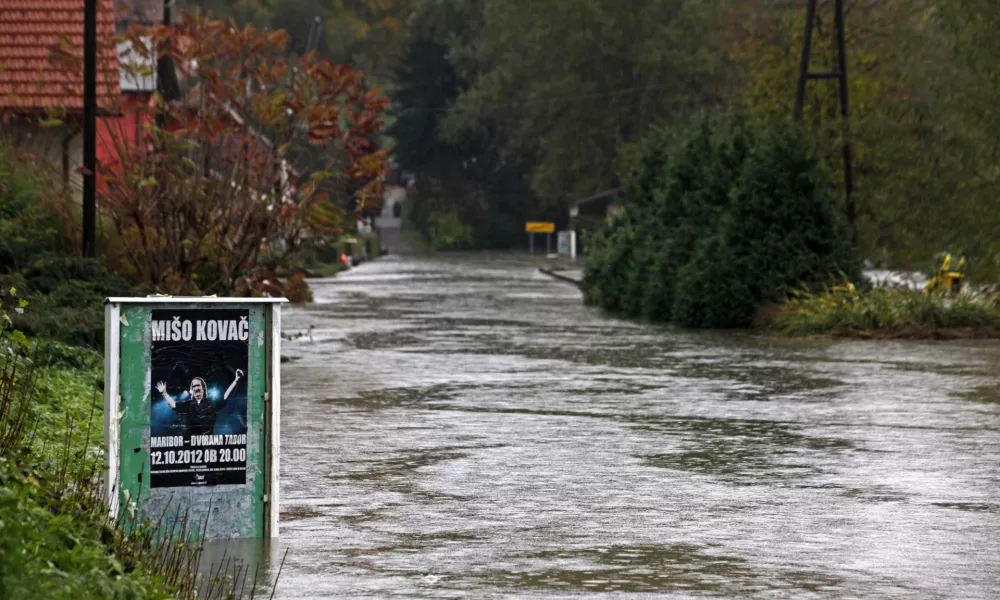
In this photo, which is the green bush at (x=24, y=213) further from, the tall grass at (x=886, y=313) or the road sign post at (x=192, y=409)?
the road sign post at (x=192, y=409)

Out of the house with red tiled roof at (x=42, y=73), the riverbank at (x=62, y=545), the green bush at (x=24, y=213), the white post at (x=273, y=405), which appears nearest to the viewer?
the riverbank at (x=62, y=545)

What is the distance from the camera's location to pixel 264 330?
8.80m

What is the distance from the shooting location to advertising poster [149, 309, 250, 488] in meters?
8.56

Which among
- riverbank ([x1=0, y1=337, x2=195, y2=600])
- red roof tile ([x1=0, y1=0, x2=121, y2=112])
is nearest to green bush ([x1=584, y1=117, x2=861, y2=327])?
red roof tile ([x1=0, y1=0, x2=121, y2=112])

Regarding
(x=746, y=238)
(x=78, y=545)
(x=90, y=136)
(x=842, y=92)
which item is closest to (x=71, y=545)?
(x=78, y=545)

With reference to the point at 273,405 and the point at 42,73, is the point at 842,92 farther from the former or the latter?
the point at 273,405

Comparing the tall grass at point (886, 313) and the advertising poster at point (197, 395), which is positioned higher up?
the advertising poster at point (197, 395)

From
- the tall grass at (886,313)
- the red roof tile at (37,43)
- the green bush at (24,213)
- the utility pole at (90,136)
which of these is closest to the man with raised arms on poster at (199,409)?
the green bush at (24,213)

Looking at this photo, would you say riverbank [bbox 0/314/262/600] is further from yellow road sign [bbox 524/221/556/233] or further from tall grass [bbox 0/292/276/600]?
yellow road sign [bbox 524/221/556/233]

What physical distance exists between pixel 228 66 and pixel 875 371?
9.87 meters

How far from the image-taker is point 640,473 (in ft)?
39.6

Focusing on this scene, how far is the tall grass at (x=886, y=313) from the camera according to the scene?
91.2 feet

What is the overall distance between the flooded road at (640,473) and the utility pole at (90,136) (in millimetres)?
2996

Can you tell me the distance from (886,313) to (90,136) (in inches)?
495
